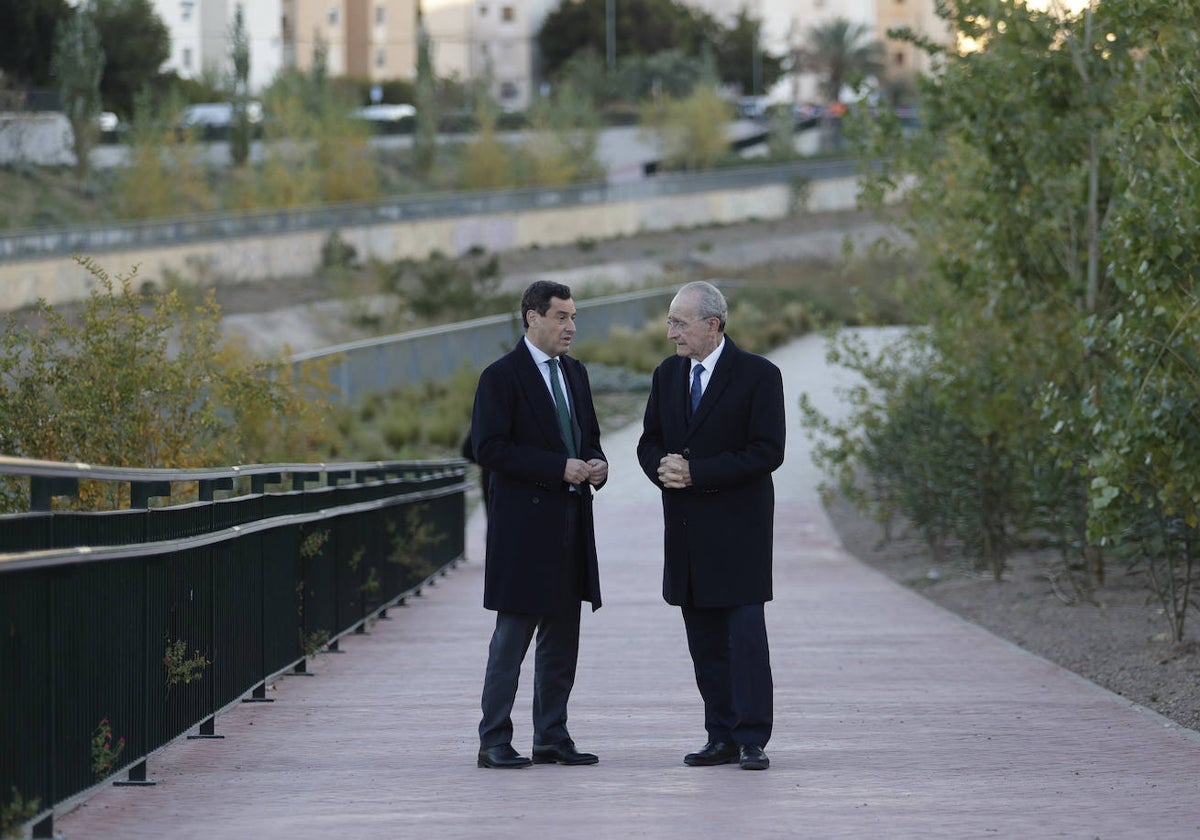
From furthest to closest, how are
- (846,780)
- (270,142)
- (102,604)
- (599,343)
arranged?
(270,142) < (599,343) < (846,780) < (102,604)

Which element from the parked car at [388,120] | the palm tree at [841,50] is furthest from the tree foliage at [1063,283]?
the palm tree at [841,50]

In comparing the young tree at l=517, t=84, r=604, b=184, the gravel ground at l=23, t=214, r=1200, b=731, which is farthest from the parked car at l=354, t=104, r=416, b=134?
the gravel ground at l=23, t=214, r=1200, b=731

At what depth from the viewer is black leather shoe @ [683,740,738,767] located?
813cm

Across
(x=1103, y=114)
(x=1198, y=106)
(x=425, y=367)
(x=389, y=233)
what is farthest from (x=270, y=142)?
(x=1198, y=106)

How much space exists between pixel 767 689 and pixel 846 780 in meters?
0.58

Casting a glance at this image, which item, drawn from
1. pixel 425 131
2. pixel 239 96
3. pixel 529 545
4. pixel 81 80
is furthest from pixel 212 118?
pixel 529 545

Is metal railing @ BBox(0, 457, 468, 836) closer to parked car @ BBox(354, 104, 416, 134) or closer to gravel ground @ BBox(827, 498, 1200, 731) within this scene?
gravel ground @ BBox(827, 498, 1200, 731)

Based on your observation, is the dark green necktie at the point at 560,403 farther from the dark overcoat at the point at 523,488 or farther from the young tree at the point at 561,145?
the young tree at the point at 561,145

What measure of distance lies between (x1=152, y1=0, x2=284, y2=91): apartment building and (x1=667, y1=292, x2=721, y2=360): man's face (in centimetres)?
9257

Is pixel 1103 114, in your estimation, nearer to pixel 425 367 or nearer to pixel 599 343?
pixel 425 367

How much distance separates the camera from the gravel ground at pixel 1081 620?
38.9ft

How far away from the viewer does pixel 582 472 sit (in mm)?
8023

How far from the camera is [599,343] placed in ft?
164

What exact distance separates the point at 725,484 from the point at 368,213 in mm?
57519
